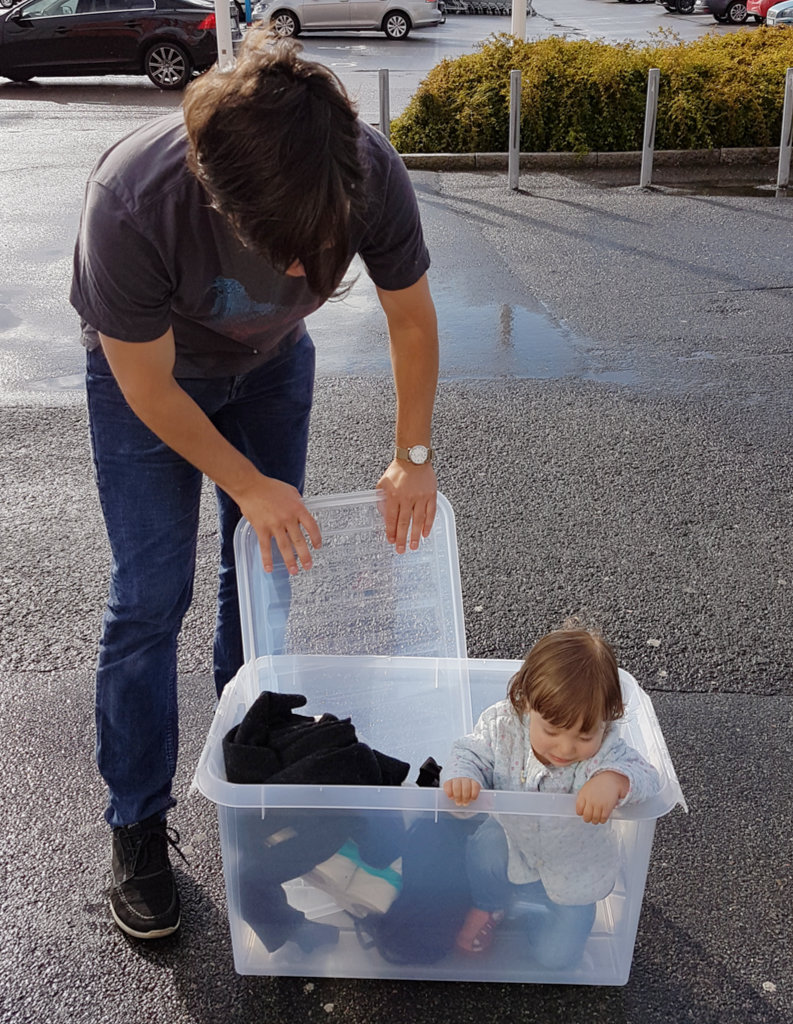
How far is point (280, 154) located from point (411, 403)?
2.62 ft

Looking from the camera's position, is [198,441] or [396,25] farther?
[396,25]

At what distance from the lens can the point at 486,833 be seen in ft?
6.46

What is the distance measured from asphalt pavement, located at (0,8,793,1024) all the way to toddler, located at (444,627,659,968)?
214mm

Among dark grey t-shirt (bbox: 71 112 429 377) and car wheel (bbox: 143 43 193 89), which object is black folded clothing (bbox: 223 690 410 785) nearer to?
dark grey t-shirt (bbox: 71 112 429 377)

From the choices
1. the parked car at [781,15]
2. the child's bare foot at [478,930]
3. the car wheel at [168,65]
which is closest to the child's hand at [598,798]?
the child's bare foot at [478,930]

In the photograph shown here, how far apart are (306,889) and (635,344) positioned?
4021 millimetres

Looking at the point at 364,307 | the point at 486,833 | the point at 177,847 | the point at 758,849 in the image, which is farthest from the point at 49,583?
the point at 364,307

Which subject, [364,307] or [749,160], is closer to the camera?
[364,307]

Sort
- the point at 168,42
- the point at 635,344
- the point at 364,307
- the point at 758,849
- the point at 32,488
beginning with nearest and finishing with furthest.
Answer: the point at 758,849 < the point at 32,488 < the point at 635,344 < the point at 364,307 < the point at 168,42

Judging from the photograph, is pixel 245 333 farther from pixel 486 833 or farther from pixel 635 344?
pixel 635 344

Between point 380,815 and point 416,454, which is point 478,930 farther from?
point 416,454

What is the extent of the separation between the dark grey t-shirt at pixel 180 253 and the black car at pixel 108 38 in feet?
47.1

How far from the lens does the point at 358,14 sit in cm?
1997

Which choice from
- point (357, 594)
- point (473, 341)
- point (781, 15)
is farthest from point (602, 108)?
point (781, 15)
